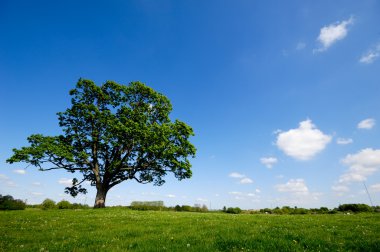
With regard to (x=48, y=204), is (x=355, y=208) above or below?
below

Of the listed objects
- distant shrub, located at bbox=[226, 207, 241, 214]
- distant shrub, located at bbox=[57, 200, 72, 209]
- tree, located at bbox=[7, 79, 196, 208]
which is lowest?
Result: distant shrub, located at bbox=[226, 207, 241, 214]

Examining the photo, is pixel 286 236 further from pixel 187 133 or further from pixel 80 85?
pixel 80 85

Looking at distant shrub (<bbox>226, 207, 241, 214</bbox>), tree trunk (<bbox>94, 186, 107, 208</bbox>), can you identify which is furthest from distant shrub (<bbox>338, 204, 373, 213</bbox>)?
tree trunk (<bbox>94, 186, 107, 208</bbox>)

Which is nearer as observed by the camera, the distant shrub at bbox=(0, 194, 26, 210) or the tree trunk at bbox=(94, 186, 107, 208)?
the distant shrub at bbox=(0, 194, 26, 210)

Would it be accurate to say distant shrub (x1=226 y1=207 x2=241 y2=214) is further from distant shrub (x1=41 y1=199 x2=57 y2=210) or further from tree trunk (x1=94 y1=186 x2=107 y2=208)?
distant shrub (x1=41 y1=199 x2=57 y2=210)

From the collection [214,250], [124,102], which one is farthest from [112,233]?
[124,102]

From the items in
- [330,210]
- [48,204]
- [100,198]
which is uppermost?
[100,198]

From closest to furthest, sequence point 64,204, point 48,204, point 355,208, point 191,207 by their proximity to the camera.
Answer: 1. point 355,208
2. point 48,204
3. point 64,204
4. point 191,207

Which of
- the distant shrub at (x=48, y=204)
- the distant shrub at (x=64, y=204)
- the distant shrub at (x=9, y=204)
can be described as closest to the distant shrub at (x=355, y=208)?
the distant shrub at (x=64, y=204)

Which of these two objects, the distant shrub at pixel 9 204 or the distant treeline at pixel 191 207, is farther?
the distant treeline at pixel 191 207

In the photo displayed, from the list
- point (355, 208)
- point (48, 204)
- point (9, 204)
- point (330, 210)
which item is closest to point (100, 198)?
point (48, 204)

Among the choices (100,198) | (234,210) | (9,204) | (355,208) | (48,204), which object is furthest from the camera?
(234,210)

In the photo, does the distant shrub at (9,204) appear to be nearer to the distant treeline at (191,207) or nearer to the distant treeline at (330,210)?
the distant treeline at (191,207)

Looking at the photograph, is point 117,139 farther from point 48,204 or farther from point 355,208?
point 355,208
